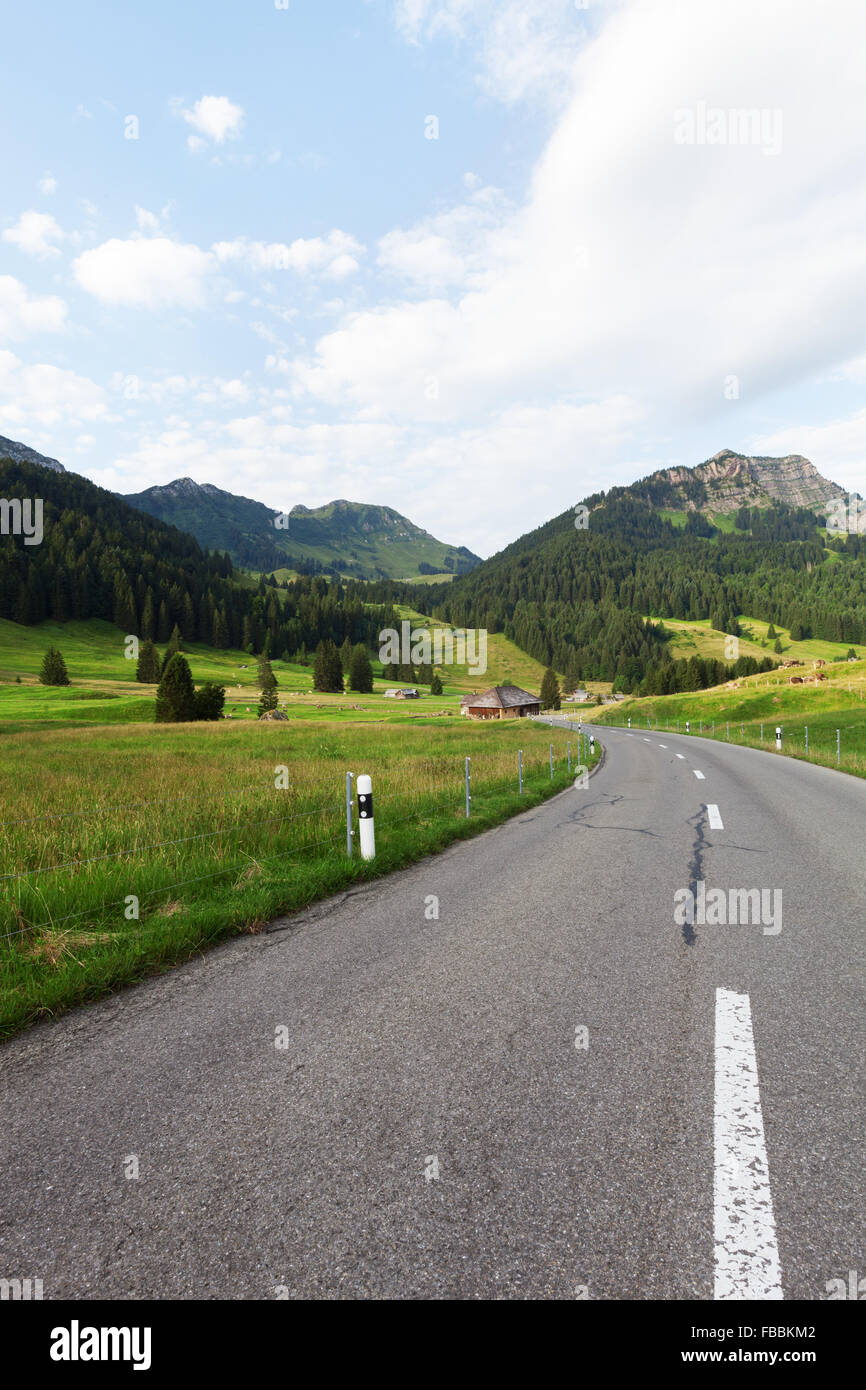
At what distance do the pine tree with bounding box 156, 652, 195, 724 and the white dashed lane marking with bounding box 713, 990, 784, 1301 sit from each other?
5343cm

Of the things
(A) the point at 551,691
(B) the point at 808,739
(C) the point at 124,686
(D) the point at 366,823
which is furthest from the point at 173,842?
(A) the point at 551,691

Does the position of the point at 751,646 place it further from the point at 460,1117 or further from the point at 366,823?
the point at 460,1117

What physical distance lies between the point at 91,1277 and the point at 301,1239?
808mm

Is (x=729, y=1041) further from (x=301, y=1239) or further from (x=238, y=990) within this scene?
(x=238, y=990)

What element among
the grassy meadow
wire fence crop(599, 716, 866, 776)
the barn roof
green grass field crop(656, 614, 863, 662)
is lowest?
wire fence crop(599, 716, 866, 776)

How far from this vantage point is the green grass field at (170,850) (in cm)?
527

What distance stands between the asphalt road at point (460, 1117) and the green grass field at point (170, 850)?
1.58ft

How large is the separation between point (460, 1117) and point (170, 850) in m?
6.36

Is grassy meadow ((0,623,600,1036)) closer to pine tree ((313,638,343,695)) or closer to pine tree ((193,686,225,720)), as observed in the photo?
pine tree ((193,686,225,720))

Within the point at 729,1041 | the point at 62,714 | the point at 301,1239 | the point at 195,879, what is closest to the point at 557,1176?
the point at 301,1239

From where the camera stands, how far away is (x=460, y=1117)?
3117mm

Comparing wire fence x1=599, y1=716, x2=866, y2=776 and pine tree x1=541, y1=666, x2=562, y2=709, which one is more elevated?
pine tree x1=541, y1=666, x2=562, y2=709

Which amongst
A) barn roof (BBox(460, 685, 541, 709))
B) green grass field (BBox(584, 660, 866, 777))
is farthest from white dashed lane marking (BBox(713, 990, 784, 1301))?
barn roof (BBox(460, 685, 541, 709))

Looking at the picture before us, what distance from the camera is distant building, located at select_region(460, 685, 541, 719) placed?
280 feet
